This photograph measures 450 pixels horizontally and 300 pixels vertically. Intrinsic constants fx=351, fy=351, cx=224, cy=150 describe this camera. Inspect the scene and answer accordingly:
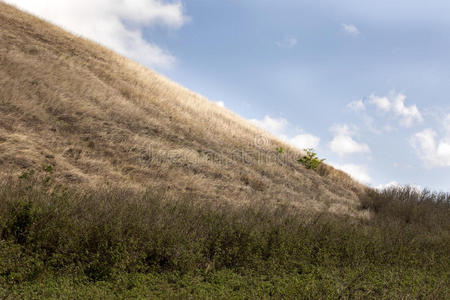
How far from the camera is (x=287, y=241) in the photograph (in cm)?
580

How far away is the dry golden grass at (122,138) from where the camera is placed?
9.39 m

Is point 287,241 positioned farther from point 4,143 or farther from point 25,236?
point 4,143

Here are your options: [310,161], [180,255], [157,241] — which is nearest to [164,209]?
[157,241]

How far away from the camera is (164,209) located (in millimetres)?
6215

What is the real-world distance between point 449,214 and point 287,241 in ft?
30.1

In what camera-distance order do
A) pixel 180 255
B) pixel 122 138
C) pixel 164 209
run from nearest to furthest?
1. pixel 180 255
2. pixel 164 209
3. pixel 122 138

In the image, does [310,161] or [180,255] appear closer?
[180,255]

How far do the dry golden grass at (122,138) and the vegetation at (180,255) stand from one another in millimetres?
2478

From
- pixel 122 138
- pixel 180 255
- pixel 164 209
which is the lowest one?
pixel 180 255

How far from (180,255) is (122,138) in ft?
24.8

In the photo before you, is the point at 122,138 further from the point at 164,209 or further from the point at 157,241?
the point at 157,241

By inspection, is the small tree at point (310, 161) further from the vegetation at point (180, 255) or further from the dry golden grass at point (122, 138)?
the vegetation at point (180, 255)

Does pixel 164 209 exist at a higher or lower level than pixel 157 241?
higher

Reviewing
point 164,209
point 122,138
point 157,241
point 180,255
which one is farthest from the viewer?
point 122,138
